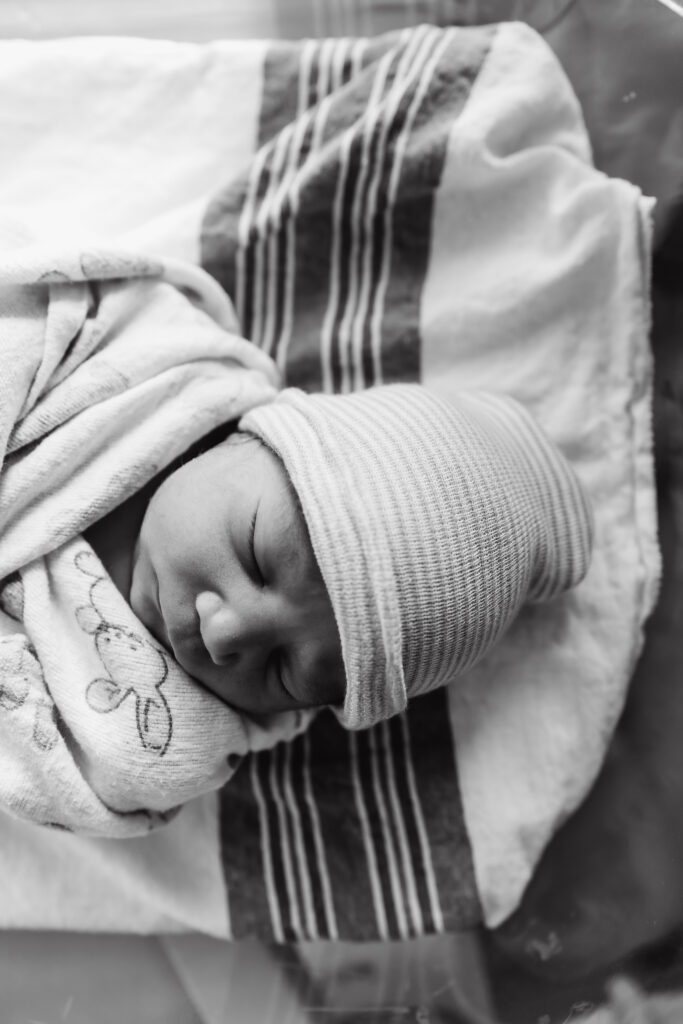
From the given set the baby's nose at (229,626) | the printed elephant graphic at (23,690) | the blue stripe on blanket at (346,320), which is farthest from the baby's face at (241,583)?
the blue stripe on blanket at (346,320)

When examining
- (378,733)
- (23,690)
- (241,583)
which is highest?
(241,583)

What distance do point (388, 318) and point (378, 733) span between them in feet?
1.53

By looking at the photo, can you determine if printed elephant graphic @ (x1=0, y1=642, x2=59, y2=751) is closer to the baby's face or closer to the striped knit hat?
the baby's face

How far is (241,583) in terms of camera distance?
0.73 metres

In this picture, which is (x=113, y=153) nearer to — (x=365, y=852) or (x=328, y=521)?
(x=328, y=521)

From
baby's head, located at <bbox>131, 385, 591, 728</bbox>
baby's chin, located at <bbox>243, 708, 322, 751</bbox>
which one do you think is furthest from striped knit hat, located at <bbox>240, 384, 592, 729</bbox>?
baby's chin, located at <bbox>243, 708, 322, 751</bbox>

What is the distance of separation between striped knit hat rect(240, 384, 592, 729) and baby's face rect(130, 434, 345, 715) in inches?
1.1

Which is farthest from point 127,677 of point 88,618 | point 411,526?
point 411,526

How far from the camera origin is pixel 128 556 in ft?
2.75

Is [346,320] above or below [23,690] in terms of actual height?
above

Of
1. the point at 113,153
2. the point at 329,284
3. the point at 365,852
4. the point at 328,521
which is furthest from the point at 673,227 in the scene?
the point at 365,852

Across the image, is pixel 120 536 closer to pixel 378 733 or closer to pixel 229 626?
pixel 229 626

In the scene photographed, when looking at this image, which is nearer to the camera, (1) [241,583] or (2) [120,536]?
(1) [241,583]

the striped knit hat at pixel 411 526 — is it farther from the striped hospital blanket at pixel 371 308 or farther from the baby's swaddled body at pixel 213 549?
the striped hospital blanket at pixel 371 308
